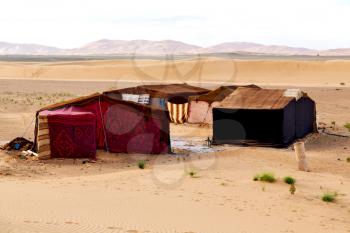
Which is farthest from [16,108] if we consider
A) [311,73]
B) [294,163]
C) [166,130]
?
[311,73]

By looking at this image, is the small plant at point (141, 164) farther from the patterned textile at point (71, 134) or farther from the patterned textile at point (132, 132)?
the patterned textile at point (132, 132)

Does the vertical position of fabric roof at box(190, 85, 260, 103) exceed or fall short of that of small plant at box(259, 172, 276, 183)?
it exceeds it

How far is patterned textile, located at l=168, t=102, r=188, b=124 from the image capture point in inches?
1190

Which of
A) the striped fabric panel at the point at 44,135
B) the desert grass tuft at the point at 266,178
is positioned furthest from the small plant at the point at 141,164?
the desert grass tuft at the point at 266,178

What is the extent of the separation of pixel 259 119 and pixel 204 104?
20.4ft

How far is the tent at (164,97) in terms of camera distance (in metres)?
30.2

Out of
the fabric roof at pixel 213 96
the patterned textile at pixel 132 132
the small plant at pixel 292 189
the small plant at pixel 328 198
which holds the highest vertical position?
the fabric roof at pixel 213 96

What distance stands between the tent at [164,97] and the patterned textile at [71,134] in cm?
989

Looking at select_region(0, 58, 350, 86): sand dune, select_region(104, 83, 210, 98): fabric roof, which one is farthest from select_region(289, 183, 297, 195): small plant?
select_region(0, 58, 350, 86): sand dune

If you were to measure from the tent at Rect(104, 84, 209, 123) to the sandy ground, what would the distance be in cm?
362

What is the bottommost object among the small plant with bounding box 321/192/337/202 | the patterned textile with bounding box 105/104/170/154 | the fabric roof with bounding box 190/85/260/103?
the small plant with bounding box 321/192/337/202

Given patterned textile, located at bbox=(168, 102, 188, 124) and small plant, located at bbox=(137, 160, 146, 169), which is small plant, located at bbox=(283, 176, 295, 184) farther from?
patterned textile, located at bbox=(168, 102, 188, 124)

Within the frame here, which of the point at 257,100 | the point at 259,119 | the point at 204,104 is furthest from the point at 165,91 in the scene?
the point at 259,119

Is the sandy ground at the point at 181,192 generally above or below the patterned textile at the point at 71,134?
below
